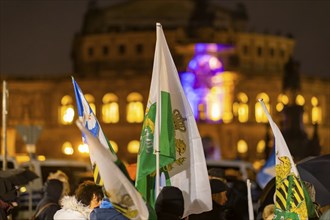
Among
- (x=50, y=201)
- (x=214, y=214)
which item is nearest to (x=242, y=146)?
(x=50, y=201)

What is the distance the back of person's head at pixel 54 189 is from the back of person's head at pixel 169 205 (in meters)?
3.77

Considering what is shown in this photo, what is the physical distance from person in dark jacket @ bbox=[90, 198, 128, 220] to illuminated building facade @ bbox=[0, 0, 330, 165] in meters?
64.9

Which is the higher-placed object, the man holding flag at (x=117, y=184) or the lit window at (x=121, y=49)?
the lit window at (x=121, y=49)

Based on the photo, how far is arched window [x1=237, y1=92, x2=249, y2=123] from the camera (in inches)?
3157

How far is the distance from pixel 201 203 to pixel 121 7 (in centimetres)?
9226

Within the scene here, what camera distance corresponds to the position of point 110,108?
267 feet

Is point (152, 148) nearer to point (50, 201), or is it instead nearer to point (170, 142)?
point (170, 142)

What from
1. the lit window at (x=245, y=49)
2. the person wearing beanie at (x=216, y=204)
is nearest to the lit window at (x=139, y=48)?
the lit window at (x=245, y=49)

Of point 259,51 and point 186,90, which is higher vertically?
point 259,51

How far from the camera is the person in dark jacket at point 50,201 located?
31.6ft

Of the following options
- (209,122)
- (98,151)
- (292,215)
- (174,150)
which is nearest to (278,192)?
Result: (292,215)

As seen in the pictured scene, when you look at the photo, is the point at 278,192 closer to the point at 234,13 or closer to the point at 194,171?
the point at 194,171

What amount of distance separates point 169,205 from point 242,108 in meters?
74.3

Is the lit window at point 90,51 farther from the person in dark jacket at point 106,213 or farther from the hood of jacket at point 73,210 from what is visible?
the person in dark jacket at point 106,213
